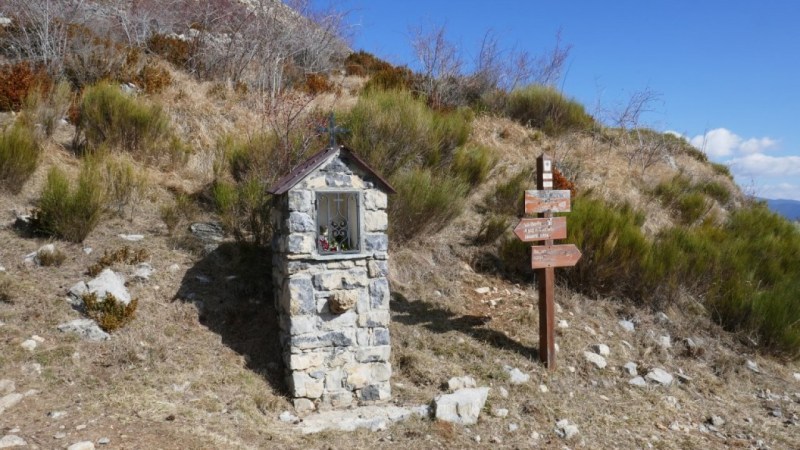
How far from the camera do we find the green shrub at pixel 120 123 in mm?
7508

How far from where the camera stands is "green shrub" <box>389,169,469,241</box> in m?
6.80

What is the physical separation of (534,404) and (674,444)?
45.7 inches

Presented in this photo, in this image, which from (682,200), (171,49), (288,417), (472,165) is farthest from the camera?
(171,49)

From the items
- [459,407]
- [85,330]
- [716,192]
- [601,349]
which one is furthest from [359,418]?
[716,192]

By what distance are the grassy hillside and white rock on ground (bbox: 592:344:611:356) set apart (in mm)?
152

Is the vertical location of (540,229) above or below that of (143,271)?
above

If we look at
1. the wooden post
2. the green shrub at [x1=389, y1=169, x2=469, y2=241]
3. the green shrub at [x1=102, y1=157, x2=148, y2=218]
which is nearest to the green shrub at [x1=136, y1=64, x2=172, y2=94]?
the green shrub at [x1=102, y1=157, x2=148, y2=218]

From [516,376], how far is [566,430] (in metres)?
0.69

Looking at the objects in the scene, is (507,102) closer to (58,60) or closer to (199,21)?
(199,21)

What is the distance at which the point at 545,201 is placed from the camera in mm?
5441

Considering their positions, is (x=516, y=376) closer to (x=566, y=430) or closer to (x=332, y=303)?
(x=566, y=430)

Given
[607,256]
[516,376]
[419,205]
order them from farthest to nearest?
[419,205] → [607,256] → [516,376]

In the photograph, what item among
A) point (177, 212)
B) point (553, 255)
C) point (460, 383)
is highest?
point (177, 212)

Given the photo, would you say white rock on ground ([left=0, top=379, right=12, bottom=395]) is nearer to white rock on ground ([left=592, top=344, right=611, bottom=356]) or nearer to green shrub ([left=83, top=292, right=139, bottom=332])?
green shrub ([left=83, top=292, right=139, bottom=332])
